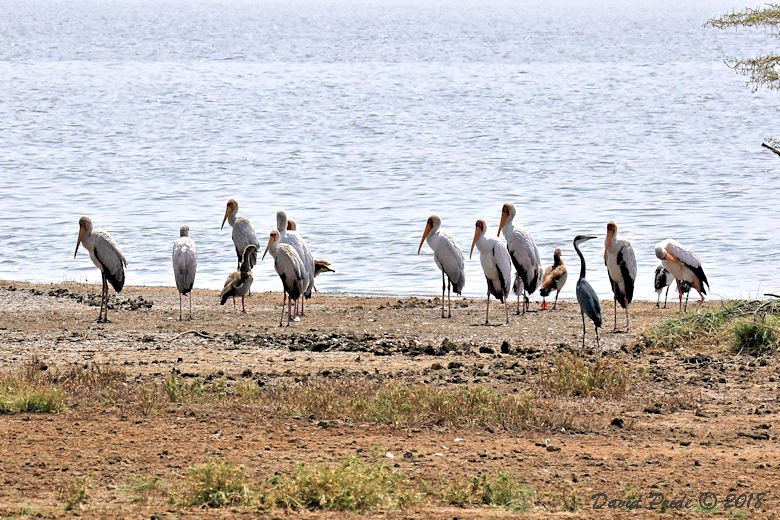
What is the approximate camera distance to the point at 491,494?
798 cm

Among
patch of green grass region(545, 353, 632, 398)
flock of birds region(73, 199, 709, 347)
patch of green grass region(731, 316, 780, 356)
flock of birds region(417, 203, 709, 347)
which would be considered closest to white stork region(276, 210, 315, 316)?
flock of birds region(73, 199, 709, 347)

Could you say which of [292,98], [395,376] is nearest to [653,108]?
[292,98]

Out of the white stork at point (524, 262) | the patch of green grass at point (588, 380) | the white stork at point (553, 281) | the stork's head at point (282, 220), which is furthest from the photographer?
the stork's head at point (282, 220)

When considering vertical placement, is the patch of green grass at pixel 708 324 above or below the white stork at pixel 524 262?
below

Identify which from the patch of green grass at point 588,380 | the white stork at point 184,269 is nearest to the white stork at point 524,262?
the white stork at point 184,269

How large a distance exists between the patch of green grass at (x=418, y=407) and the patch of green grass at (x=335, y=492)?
1.73 m

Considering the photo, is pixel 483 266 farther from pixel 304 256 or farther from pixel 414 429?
pixel 414 429

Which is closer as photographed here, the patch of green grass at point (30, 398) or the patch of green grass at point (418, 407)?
the patch of green grass at point (418, 407)

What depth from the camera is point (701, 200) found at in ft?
95.6

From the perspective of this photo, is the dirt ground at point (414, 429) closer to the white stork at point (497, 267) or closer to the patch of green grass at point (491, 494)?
the patch of green grass at point (491, 494)

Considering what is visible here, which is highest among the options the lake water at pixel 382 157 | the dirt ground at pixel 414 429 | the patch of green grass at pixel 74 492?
the lake water at pixel 382 157

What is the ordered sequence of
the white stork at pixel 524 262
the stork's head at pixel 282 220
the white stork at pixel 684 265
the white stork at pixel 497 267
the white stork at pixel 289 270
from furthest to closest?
the stork's head at pixel 282 220
the white stork at pixel 524 262
the white stork at pixel 684 265
the white stork at pixel 497 267
the white stork at pixel 289 270

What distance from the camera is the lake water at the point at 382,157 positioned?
23.4m

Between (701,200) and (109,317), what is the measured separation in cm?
1676
